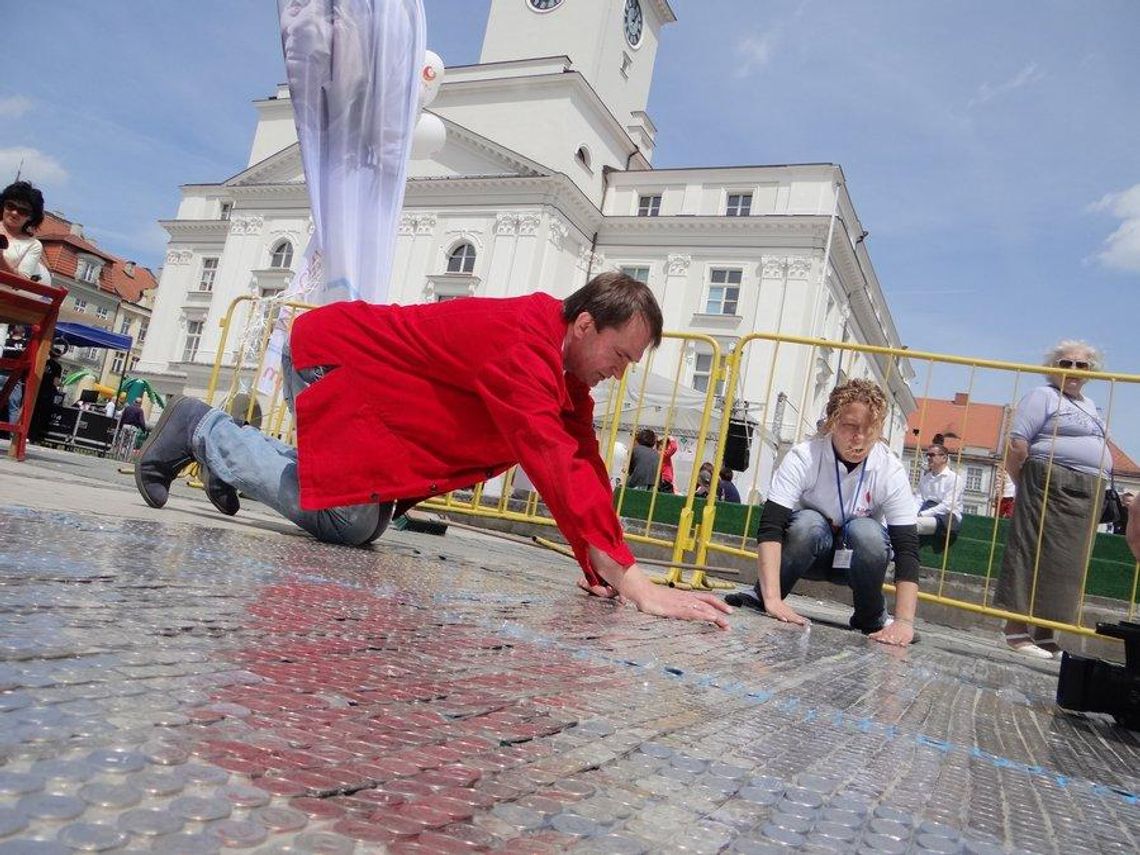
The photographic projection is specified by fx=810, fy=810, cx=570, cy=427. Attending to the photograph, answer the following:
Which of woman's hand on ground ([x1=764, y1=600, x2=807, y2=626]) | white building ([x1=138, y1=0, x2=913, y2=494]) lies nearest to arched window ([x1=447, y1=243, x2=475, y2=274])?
white building ([x1=138, y1=0, x2=913, y2=494])

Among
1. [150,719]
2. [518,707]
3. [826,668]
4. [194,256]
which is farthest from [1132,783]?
[194,256]

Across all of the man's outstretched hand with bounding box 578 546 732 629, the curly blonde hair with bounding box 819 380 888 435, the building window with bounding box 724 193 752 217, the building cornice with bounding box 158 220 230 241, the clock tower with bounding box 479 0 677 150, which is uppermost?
the clock tower with bounding box 479 0 677 150

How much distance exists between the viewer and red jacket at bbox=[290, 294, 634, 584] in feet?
8.25

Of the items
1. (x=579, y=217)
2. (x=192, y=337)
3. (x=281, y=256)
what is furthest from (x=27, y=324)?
(x=192, y=337)

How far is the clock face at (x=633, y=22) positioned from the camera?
37688mm

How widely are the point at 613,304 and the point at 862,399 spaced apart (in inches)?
70.8

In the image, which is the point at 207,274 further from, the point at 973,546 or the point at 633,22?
the point at 973,546

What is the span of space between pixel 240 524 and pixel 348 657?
8.23 feet

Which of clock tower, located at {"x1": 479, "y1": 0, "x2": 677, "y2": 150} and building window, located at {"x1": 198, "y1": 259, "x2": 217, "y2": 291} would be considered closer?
clock tower, located at {"x1": 479, "y1": 0, "x2": 677, "y2": 150}

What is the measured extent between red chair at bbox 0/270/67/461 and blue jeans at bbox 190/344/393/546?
84.0 inches

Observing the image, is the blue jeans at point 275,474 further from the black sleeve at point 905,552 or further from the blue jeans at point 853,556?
the black sleeve at point 905,552

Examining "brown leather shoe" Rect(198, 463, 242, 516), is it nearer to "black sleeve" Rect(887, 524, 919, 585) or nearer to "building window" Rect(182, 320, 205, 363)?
"black sleeve" Rect(887, 524, 919, 585)

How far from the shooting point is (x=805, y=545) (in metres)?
3.93

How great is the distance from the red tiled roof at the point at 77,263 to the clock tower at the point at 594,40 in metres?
37.4
